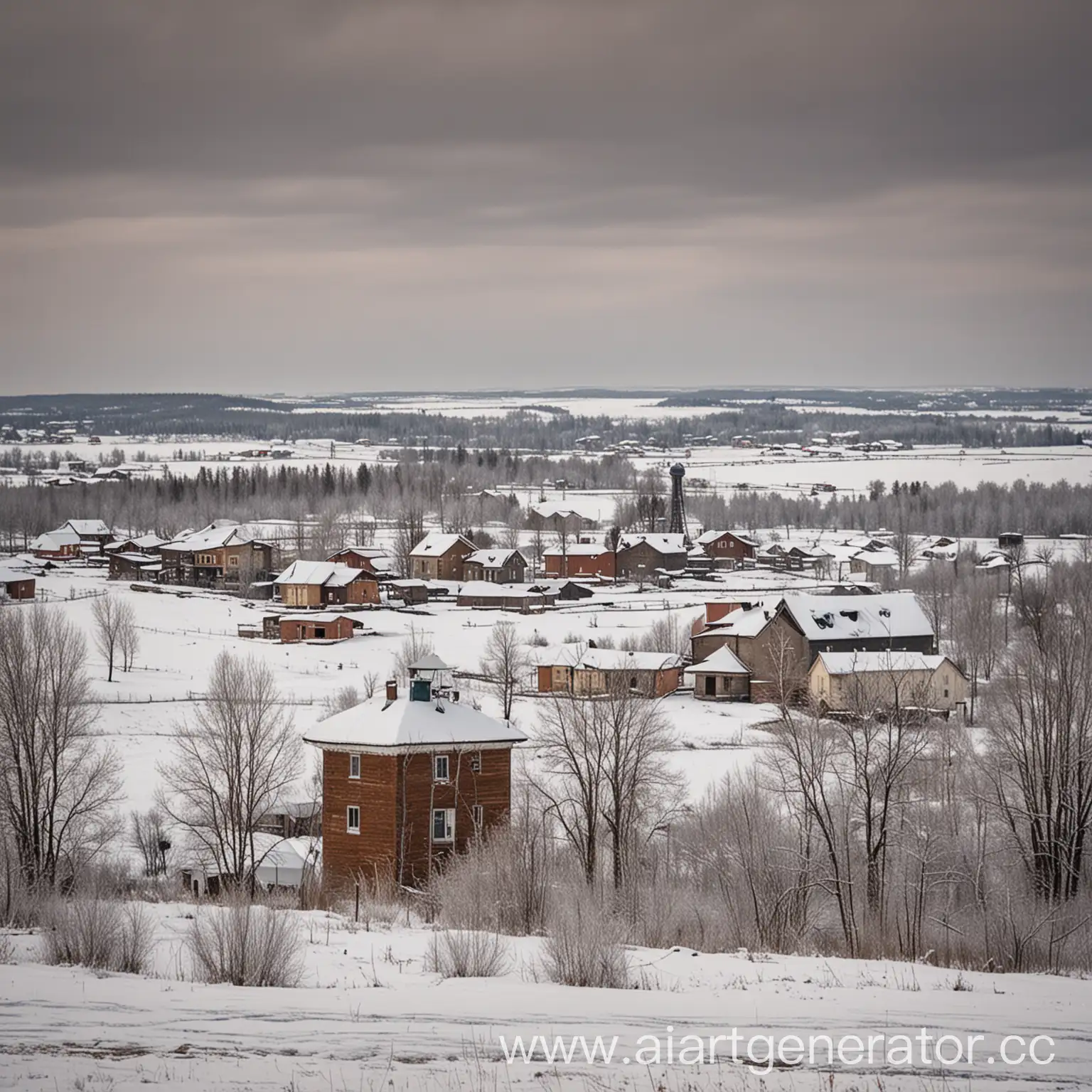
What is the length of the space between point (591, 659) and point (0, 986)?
40.4 metres

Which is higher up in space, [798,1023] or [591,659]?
[798,1023]

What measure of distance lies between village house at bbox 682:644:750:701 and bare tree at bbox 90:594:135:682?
75.3ft

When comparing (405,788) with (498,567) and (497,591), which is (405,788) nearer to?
(497,591)

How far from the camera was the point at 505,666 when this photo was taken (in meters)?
49.5

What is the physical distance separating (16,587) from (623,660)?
38.1 metres

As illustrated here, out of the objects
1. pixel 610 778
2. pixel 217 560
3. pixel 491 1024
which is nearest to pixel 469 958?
pixel 491 1024

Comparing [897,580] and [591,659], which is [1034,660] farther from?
[897,580]

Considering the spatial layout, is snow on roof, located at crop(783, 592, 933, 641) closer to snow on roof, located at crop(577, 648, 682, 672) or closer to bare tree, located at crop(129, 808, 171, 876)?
snow on roof, located at crop(577, 648, 682, 672)

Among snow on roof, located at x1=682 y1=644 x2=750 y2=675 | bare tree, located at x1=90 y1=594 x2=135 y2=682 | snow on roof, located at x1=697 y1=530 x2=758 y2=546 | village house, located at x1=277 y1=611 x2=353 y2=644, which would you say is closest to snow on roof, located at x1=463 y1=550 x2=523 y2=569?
snow on roof, located at x1=697 y1=530 x2=758 y2=546

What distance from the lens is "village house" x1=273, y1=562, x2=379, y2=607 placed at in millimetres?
77000

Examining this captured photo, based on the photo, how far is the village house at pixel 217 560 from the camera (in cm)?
8969

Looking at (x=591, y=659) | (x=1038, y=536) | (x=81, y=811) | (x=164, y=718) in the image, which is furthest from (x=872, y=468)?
(x=81, y=811)

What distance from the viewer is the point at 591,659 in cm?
5225

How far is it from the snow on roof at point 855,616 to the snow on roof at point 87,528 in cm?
6758
